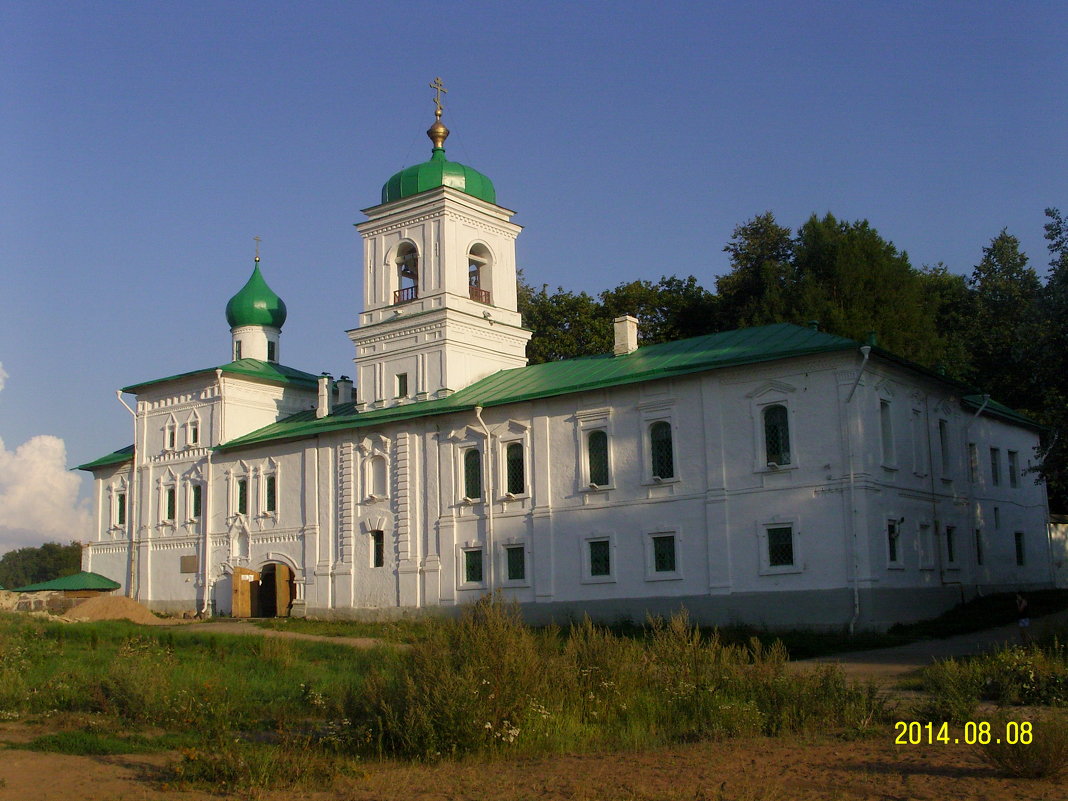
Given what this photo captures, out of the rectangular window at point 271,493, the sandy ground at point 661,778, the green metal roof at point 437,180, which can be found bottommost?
the sandy ground at point 661,778

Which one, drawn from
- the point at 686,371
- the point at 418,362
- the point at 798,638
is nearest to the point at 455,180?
the point at 418,362

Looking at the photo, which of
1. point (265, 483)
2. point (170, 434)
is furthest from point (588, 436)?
point (170, 434)

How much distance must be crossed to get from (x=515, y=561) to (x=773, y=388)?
28.2ft

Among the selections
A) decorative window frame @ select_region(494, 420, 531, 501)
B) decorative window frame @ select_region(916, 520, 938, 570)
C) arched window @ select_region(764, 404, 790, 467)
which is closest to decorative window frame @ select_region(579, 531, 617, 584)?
decorative window frame @ select_region(494, 420, 531, 501)

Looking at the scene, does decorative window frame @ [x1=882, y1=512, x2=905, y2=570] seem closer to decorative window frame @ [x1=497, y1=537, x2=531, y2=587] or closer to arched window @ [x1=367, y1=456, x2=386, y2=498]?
decorative window frame @ [x1=497, y1=537, x2=531, y2=587]

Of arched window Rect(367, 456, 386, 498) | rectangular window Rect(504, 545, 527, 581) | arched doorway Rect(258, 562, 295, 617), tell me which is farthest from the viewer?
arched doorway Rect(258, 562, 295, 617)

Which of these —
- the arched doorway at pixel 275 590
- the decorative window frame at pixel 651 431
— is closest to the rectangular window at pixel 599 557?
the decorative window frame at pixel 651 431

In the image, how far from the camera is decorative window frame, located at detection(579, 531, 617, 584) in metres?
27.4

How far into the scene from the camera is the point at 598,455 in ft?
92.8

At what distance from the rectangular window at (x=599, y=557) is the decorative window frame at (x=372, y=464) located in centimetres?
733

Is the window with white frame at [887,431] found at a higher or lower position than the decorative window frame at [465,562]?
higher

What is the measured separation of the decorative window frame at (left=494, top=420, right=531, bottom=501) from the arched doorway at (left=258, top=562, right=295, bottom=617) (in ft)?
29.6

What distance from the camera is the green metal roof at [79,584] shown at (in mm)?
37469

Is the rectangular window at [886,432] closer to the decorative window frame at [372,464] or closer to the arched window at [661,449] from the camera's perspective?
the arched window at [661,449]
